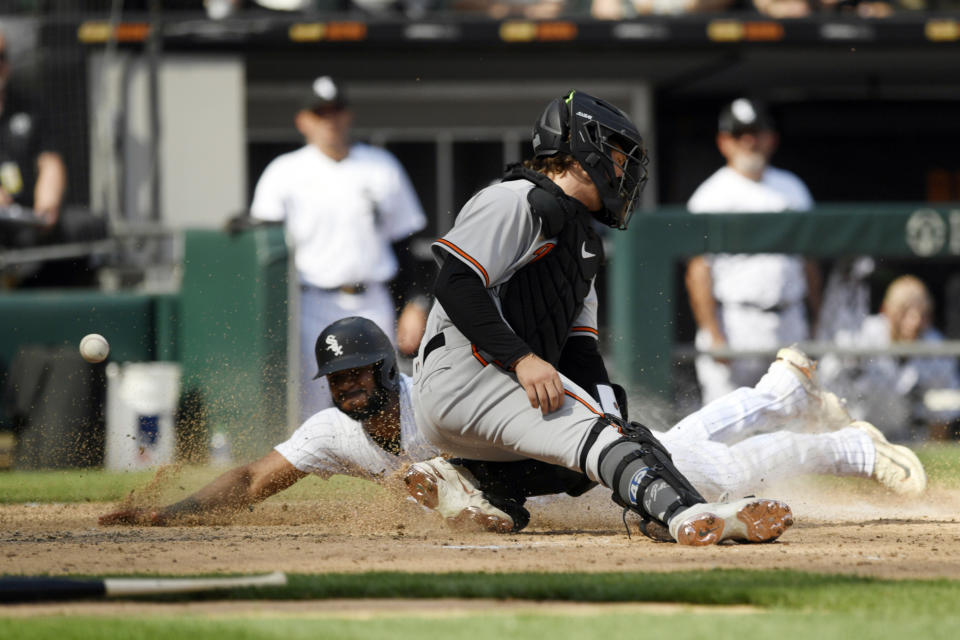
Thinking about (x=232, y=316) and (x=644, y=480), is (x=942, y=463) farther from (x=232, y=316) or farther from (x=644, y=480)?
(x=232, y=316)

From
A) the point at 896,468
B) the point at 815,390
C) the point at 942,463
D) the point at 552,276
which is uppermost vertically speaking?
the point at 552,276

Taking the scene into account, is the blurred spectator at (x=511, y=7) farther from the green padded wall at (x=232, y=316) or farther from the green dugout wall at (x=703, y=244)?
the green padded wall at (x=232, y=316)

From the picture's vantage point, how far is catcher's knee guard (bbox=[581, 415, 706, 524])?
4.31 m

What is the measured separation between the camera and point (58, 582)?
136 inches

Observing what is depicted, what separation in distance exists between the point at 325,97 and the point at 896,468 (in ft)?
13.9

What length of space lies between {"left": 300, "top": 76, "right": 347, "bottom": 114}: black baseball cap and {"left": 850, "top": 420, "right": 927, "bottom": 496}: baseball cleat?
13.1 feet

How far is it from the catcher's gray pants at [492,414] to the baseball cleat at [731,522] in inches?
12.6

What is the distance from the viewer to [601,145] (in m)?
4.77

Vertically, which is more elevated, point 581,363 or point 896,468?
point 581,363

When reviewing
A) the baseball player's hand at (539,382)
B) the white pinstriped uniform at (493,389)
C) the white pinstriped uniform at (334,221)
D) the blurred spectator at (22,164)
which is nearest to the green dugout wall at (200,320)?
the white pinstriped uniform at (334,221)

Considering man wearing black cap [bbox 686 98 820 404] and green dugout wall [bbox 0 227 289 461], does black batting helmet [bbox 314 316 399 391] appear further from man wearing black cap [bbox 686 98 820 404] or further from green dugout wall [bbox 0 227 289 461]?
man wearing black cap [bbox 686 98 820 404]

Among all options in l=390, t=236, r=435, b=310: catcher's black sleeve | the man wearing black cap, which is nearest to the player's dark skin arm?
l=390, t=236, r=435, b=310: catcher's black sleeve

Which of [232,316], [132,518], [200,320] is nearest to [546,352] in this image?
[132,518]

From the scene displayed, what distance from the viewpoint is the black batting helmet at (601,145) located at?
477 cm
